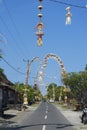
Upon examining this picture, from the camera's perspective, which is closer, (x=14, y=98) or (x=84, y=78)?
(x=84, y=78)

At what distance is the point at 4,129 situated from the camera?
2812cm

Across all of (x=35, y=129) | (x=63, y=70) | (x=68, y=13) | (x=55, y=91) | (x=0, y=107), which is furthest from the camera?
(x=55, y=91)

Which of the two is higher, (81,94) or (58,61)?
(58,61)

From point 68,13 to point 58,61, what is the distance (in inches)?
2705

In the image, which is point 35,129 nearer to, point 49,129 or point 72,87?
point 49,129

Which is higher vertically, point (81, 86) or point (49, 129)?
point (81, 86)

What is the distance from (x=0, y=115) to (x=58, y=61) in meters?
45.3

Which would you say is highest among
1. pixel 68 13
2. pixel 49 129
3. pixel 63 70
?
pixel 63 70

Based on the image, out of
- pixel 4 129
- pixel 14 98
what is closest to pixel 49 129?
pixel 4 129

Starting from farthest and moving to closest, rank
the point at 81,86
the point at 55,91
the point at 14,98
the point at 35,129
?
the point at 55,91, the point at 14,98, the point at 81,86, the point at 35,129

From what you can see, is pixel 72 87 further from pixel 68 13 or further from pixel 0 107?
pixel 68 13

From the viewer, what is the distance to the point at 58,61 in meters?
89.1

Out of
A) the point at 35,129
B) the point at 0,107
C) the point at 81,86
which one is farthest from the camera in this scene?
the point at 81,86

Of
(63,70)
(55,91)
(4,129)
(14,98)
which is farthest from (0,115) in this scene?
(55,91)
